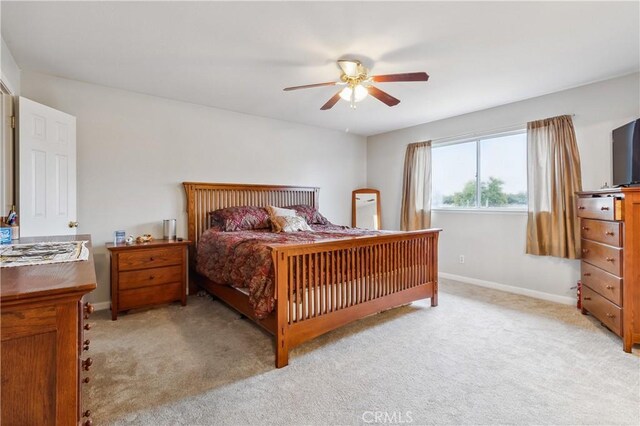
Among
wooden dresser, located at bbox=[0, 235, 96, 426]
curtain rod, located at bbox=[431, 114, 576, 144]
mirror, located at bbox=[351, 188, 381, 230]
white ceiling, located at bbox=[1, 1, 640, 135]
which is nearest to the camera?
wooden dresser, located at bbox=[0, 235, 96, 426]

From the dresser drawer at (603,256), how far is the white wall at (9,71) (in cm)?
506

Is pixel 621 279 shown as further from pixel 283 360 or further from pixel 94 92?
pixel 94 92

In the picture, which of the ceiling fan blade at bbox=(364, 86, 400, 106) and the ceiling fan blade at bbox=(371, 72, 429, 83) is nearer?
the ceiling fan blade at bbox=(371, 72, 429, 83)

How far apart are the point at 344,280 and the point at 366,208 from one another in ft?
10.5

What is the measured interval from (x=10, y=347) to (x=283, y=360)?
160cm

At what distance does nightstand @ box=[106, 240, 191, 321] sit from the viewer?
9.84ft

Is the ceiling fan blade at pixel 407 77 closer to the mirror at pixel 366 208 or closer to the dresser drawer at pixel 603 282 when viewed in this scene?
the dresser drawer at pixel 603 282

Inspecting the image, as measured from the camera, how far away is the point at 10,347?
810 millimetres

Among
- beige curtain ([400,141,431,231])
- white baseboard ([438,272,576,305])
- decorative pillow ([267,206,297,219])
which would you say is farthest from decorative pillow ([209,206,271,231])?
white baseboard ([438,272,576,305])

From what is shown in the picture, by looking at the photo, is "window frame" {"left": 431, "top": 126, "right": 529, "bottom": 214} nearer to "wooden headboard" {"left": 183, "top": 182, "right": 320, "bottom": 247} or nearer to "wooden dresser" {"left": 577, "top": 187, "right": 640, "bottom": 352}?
"wooden dresser" {"left": 577, "top": 187, "right": 640, "bottom": 352}

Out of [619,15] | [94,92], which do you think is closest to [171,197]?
[94,92]

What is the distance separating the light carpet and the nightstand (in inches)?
8.2

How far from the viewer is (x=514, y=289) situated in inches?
153

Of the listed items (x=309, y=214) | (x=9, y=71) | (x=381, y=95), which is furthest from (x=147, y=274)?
(x=381, y=95)
